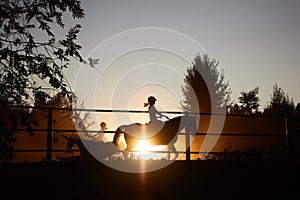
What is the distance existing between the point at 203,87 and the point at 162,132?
32.2 meters

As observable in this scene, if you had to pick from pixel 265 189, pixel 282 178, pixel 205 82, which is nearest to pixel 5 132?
pixel 265 189

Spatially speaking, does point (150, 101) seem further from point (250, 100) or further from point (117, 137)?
point (250, 100)

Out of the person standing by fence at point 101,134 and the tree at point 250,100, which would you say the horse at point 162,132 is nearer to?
the person standing by fence at point 101,134

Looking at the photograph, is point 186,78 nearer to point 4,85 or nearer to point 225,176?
point 225,176

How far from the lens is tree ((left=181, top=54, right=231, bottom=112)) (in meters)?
39.0

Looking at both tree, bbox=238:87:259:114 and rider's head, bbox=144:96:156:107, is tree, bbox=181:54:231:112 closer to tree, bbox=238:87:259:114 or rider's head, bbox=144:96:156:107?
tree, bbox=238:87:259:114

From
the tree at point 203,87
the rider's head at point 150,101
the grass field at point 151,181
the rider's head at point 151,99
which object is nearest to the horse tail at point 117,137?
the rider's head at point 150,101

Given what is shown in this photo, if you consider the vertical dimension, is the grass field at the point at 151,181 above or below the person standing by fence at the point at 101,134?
below

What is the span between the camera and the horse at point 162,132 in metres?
9.69

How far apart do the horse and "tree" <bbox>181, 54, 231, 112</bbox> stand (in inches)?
1104

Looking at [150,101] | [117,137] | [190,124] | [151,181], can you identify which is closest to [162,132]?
[190,124]

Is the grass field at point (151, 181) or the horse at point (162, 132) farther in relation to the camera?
the horse at point (162, 132)

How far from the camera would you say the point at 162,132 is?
9.75m

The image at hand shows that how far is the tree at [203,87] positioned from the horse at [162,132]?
28050 millimetres
